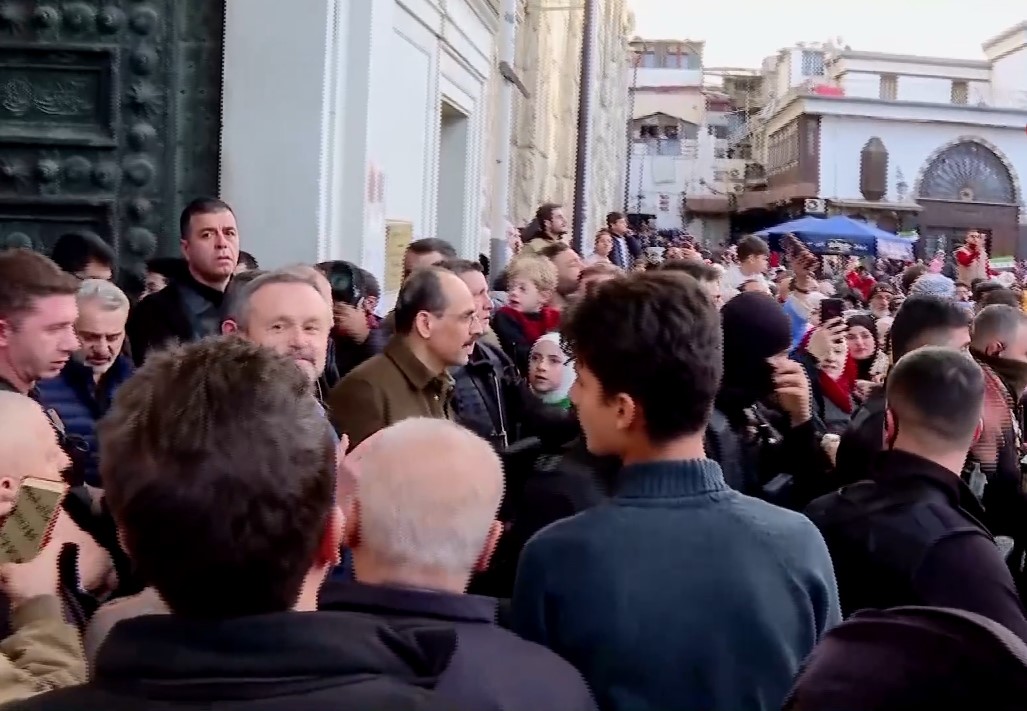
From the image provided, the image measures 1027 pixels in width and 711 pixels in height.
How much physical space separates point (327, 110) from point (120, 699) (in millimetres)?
5535

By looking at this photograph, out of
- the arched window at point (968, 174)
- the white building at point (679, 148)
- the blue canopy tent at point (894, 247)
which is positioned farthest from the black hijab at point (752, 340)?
the white building at point (679, 148)

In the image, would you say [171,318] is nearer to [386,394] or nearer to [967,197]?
[386,394]

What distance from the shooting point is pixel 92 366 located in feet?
14.3

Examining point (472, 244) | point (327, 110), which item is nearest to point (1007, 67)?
point (472, 244)

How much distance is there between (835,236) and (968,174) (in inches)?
1074

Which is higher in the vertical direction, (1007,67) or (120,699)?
(1007,67)

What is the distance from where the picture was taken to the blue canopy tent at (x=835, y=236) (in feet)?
85.0

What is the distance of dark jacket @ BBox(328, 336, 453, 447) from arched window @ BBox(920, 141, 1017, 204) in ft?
161

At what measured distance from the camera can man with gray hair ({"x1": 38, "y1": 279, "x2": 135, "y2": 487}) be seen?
13.7 ft

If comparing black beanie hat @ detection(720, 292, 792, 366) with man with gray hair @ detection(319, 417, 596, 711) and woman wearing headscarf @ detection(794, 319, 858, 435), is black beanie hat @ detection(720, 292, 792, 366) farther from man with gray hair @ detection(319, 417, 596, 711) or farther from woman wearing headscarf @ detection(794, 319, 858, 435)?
man with gray hair @ detection(319, 417, 596, 711)

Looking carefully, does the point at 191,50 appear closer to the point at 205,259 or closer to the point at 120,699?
the point at 205,259

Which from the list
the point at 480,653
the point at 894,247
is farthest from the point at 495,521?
the point at 894,247

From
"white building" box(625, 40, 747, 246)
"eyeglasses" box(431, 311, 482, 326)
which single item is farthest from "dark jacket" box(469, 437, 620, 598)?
"white building" box(625, 40, 747, 246)

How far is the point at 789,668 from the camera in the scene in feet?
7.54
